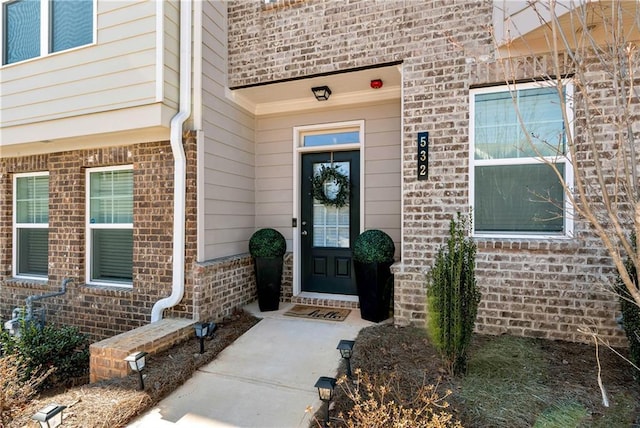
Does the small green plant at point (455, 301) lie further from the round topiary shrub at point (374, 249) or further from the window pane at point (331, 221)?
the window pane at point (331, 221)

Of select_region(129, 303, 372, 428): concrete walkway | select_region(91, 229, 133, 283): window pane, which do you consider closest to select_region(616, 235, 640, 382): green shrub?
select_region(129, 303, 372, 428): concrete walkway

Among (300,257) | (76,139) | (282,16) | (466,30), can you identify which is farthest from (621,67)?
(76,139)

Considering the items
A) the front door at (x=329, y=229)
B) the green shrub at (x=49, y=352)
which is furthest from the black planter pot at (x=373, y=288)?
the green shrub at (x=49, y=352)

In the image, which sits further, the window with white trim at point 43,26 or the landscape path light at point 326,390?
the window with white trim at point 43,26

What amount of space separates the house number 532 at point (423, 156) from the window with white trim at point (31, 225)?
18.2ft

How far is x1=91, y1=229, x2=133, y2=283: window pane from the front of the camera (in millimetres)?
4812

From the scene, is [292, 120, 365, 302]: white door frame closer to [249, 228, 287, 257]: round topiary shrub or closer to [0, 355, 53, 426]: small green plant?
[249, 228, 287, 257]: round topiary shrub

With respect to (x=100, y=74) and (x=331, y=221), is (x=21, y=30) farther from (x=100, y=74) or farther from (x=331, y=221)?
(x=331, y=221)

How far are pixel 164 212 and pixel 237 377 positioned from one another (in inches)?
88.5

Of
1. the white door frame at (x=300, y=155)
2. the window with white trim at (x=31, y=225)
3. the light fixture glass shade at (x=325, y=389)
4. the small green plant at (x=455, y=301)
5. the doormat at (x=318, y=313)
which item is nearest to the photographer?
the light fixture glass shade at (x=325, y=389)

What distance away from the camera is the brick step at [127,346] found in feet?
10.7

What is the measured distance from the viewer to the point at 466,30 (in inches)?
150

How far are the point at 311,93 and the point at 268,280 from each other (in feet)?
8.85

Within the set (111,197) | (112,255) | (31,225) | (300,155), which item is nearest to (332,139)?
(300,155)
